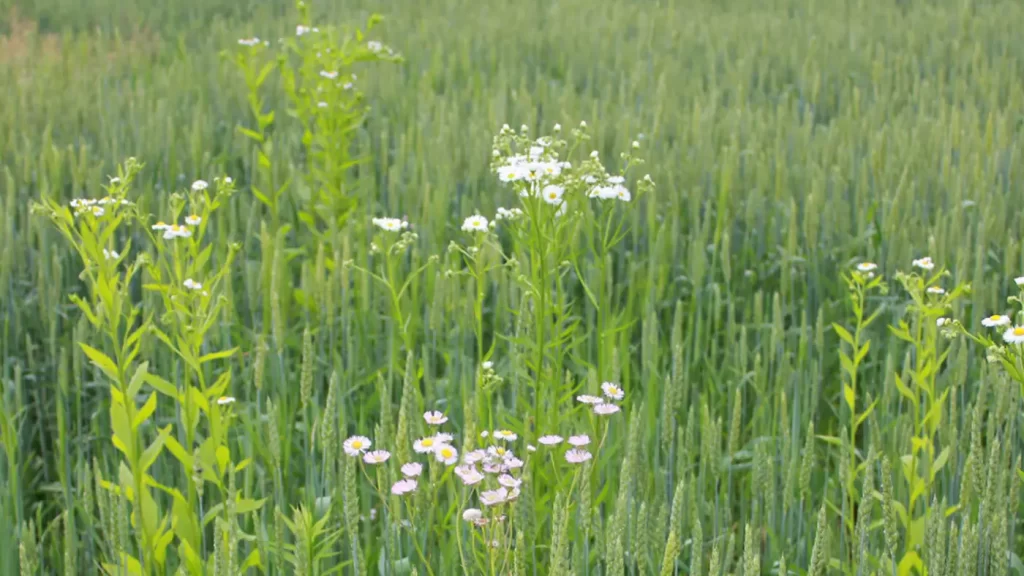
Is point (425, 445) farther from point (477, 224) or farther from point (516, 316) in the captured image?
point (516, 316)

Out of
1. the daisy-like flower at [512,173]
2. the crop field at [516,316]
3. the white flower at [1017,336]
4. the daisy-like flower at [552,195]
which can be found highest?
the daisy-like flower at [512,173]

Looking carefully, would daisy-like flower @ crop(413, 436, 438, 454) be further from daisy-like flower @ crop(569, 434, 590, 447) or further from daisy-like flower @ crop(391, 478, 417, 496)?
daisy-like flower @ crop(569, 434, 590, 447)

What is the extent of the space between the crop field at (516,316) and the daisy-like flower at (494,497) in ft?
0.04

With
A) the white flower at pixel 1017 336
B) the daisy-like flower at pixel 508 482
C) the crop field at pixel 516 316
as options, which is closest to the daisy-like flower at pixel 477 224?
the crop field at pixel 516 316

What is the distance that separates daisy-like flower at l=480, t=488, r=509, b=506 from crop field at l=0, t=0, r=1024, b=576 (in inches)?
0.5

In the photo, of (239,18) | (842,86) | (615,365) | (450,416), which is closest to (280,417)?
(450,416)

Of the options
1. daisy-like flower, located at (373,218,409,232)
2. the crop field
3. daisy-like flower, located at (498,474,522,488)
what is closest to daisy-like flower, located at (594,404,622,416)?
the crop field

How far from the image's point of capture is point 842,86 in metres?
5.49

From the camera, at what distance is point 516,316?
2697 mm

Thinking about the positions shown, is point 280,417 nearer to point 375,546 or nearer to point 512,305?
point 375,546

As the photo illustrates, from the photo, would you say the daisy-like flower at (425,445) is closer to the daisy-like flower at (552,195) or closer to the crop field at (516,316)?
the crop field at (516,316)

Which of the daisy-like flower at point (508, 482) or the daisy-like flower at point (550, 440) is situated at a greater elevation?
the daisy-like flower at point (508, 482)

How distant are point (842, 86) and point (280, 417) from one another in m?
4.13

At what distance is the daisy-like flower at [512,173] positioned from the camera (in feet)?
5.71
